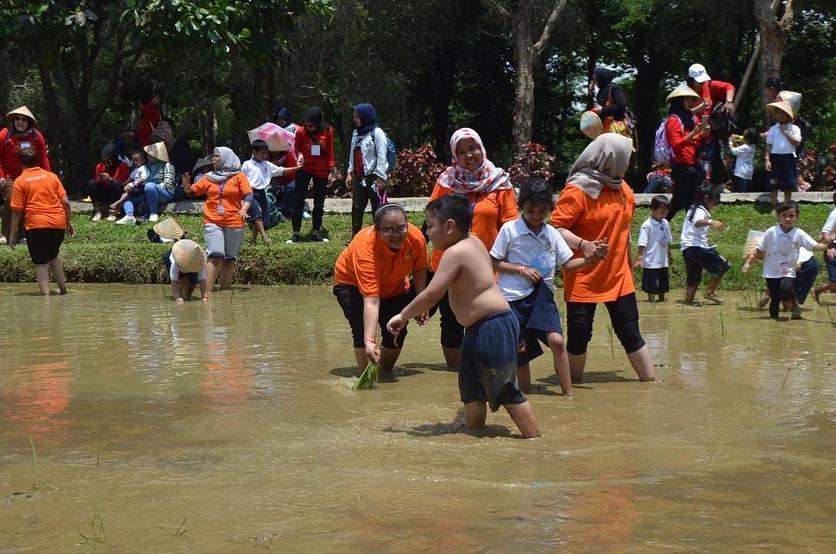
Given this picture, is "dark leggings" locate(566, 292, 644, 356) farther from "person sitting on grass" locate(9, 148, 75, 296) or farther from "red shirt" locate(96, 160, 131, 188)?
"red shirt" locate(96, 160, 131, 188)

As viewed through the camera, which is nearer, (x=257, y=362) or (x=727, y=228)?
(x=257, y=362)

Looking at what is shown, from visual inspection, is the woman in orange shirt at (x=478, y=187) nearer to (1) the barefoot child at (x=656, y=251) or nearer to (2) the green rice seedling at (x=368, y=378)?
(2) the green rice seedling at (x=368, y=378)

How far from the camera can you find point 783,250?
11.9m

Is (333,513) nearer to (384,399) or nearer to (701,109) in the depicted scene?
(384,399)

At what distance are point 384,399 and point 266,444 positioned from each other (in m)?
1.57

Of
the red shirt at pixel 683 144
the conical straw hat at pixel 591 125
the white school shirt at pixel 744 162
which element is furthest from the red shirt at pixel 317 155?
the white school shirt at pixel 744 162

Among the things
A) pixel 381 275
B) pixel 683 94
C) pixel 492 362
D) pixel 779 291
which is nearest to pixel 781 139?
pixel 683 94

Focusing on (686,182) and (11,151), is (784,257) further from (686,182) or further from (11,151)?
(11,151)

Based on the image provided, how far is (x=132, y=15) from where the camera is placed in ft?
61.5

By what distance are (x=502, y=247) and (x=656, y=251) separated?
5.43 meters

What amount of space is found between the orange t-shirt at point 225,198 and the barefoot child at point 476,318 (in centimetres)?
717

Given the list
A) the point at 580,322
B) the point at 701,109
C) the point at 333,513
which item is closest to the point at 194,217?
the point at 701,109

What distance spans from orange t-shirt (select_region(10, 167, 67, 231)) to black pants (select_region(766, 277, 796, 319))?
26.1 feet

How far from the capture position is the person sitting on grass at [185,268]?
1324 cm
